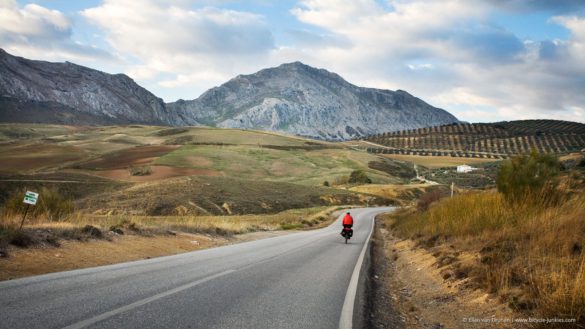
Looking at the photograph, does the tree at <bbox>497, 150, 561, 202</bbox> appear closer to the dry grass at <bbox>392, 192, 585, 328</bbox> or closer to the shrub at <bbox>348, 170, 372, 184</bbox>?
the dry grass at <bbox>392, 192, 585, 328</bbox>

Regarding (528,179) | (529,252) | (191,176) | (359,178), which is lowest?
(191,176)

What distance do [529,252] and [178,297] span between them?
6.51 meters

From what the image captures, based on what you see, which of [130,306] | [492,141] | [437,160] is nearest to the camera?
[130,306]

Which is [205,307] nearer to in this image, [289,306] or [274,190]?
[289,306]

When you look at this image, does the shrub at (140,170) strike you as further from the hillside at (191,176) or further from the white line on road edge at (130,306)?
the white line on road edge at (130,306)

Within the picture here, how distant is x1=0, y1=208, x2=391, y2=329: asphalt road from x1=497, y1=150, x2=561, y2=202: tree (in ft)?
20.8

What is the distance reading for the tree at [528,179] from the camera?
14.0 meters

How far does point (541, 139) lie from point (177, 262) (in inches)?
7026

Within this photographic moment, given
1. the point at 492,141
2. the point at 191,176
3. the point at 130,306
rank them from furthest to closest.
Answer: the point at 492,141 → the point at 191,176 → the point at 130,306

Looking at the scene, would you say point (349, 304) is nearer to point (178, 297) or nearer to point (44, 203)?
point (178, 297)

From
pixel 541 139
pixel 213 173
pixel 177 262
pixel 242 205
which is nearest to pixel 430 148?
pixel 541 139

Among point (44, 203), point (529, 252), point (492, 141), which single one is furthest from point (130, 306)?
point (492, 141)

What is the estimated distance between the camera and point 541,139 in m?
166

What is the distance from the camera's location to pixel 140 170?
263 ft
